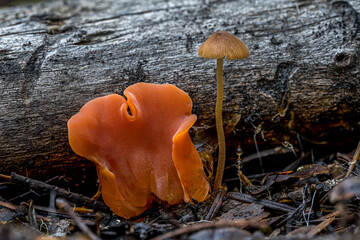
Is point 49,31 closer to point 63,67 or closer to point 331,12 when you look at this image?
point 63,67

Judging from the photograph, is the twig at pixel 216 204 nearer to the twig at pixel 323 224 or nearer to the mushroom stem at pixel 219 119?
the mushroom stem at pixel 219 119

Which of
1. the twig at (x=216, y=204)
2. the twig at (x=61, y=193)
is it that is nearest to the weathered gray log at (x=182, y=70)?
the twig at (x=61, y=193)

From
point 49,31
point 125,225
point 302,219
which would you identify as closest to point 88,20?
point 49,31

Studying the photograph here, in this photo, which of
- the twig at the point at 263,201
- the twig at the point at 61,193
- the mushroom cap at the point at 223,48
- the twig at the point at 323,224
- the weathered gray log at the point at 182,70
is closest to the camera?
the twig at the point at 323,224

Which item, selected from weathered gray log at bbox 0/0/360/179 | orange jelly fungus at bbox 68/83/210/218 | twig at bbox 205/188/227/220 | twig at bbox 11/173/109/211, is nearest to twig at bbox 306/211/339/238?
twig at bbox 205/188/227/220

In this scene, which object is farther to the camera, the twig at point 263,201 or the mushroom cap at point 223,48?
the twig at point 263,201
